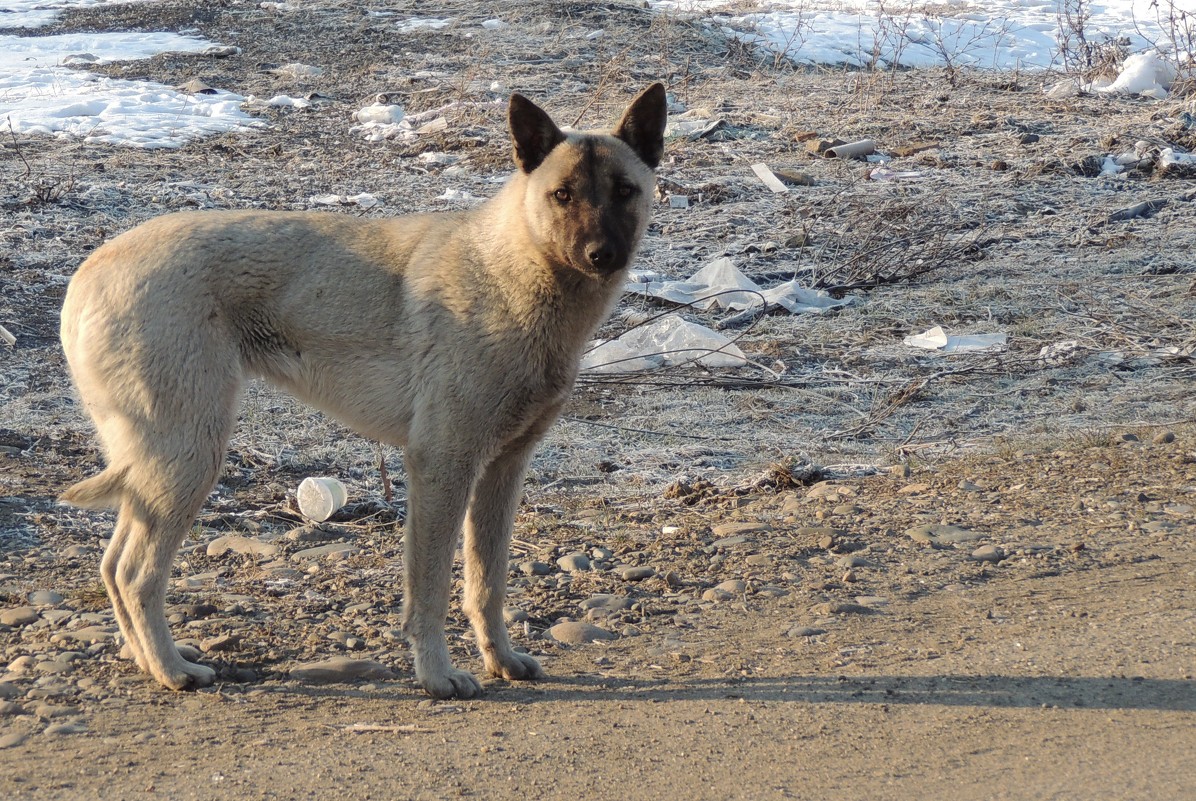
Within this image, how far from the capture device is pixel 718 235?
10.1 meters

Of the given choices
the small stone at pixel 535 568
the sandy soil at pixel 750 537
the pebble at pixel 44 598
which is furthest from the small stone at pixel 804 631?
the pebble at pixel 44 598

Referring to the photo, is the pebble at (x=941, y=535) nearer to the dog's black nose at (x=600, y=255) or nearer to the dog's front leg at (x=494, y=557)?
the dog's front leg at (x=494, y=557)

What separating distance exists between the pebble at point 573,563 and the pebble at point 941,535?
56.4 inches

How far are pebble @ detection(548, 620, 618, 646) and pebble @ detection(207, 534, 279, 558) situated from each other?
1.43 metres

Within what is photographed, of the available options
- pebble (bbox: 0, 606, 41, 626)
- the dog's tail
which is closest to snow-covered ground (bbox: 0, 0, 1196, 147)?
pebble (bbox: 0, 606, 41, 626)

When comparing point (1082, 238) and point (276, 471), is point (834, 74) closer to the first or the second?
point (1082, 238)

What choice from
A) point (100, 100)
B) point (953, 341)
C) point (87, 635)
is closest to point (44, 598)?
point (87, 635)

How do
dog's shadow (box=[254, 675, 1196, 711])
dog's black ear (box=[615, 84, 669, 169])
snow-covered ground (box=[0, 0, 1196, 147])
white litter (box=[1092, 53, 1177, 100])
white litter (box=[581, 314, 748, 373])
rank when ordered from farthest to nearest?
white litter (box=[1092, 53, 1177, 100]), snow-covered ground (box=[0, 0, 1196, 147]), white litter (box=[581, 314, 748, 373]), dog's black ear (box=[615, 84, 669, 169]), dog's shadow (box=[254, 675, 1196, 711])

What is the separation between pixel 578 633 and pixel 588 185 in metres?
1.64

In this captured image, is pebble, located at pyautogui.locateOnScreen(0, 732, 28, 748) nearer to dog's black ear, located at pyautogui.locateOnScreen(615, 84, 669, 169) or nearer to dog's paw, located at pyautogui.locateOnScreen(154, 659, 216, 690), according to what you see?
dog's paw, located at pyautogui.locateOnScreen(154, 659, 216, 690)

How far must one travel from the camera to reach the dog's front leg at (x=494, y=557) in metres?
4.22

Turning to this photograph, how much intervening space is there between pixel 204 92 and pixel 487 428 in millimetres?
12542

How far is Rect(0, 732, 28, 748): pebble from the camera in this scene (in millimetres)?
3592

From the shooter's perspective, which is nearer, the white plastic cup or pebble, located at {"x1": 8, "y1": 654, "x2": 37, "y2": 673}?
pebble, located at {"x1": 8, "y1": 654, "x2": 37, "y2": 673}
